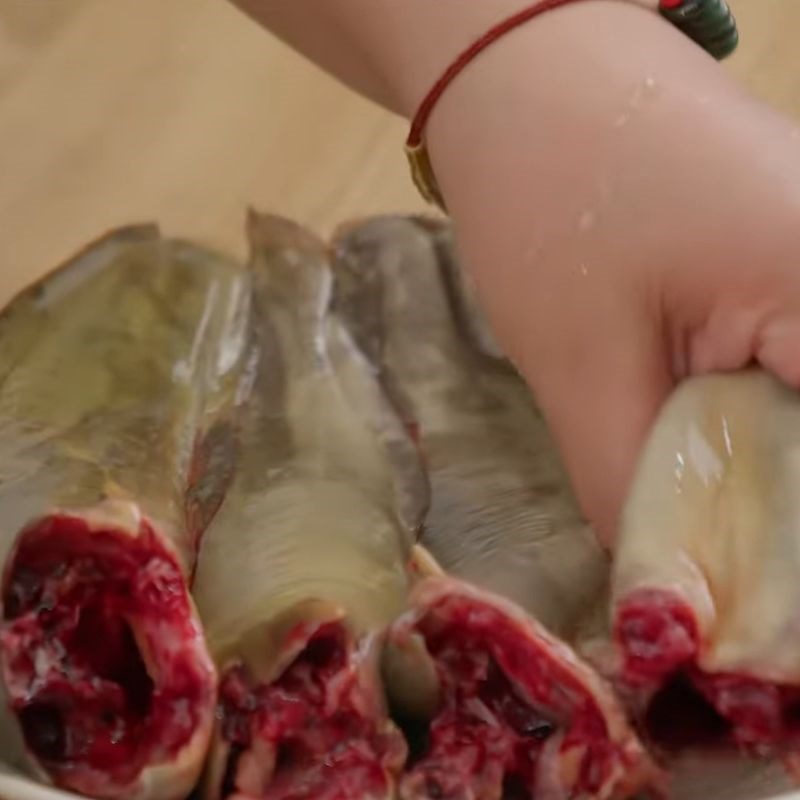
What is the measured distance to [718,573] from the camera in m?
0.37

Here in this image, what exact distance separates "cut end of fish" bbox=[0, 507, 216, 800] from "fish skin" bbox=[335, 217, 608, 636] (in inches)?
4.0

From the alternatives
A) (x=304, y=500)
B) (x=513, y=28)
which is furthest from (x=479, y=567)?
(x=513, y=28)

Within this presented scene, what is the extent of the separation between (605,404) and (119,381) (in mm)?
179

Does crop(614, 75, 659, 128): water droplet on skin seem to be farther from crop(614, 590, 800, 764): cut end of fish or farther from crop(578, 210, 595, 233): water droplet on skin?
crop(614, 590, 800, 764): cut end of fish

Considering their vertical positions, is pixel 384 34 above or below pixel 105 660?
above

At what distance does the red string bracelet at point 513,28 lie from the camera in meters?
0.46

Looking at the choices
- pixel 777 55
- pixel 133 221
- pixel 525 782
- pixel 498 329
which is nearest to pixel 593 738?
pixel 525 782

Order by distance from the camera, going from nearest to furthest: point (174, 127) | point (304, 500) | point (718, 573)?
point (718, 573)
point (304, 500)
point (174, 127)

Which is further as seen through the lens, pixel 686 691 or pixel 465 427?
pixel 465 427

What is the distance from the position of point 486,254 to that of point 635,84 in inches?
2.5

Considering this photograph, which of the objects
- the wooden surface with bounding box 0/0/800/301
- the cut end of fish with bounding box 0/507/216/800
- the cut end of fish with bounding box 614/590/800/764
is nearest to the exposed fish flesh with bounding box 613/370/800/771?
the cut end of fish with bounding box 614/590/800/764

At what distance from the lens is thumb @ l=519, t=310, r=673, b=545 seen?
0.42 metres

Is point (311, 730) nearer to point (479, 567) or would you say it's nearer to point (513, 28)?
point (479, 567)

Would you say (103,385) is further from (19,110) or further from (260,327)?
(19,110)
